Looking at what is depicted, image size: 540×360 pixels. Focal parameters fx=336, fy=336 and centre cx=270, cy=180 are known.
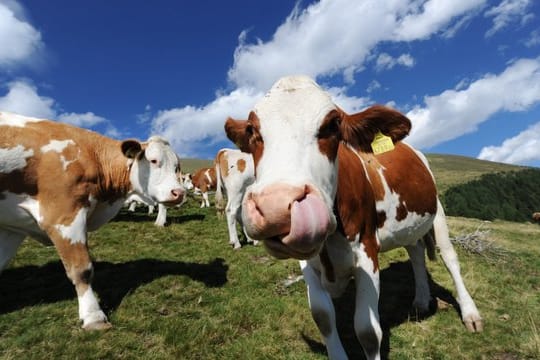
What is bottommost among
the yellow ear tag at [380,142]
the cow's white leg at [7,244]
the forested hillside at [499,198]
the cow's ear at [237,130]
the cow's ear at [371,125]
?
the forested hillside at [499,198]

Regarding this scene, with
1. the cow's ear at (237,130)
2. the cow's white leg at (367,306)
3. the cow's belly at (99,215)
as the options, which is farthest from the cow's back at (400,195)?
the cow's belly at (99,215)

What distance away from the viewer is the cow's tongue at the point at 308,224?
5.84 ft

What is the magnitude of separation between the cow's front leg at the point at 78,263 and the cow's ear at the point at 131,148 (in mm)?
1728

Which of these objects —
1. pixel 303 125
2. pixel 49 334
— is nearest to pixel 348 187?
pixel 303 125

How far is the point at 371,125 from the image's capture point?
10.0 ft

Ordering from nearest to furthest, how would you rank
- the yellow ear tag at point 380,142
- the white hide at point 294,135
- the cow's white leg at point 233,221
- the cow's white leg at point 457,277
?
the white hide at point 294,135, the yellow ear tag at point 380,142, the cow's white leg at point 457,277, the cow's white leg at point 233,221

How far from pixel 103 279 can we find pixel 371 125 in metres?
5.78

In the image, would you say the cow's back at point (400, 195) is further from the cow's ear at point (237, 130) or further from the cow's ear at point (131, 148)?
the cow's ear at point (131, 148)

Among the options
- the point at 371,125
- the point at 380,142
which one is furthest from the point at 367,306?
the point at 371,125

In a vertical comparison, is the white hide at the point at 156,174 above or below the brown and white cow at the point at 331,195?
above

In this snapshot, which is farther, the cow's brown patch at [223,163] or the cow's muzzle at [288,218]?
the cow's brown patch at [223,163]

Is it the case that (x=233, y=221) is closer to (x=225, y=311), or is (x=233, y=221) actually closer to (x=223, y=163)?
(x=223, y=163)

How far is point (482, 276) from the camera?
23.0ft

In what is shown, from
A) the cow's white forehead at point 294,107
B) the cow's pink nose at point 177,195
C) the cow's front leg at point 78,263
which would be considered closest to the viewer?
the cow's white forehead at point 294,107
